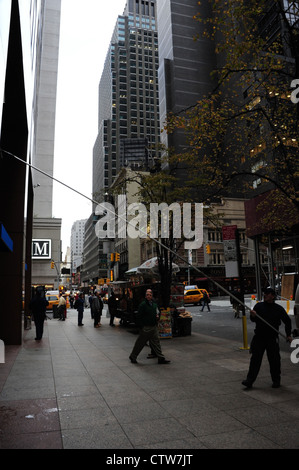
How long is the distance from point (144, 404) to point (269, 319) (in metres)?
2.89

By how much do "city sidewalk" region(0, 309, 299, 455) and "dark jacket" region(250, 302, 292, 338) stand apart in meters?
1.02

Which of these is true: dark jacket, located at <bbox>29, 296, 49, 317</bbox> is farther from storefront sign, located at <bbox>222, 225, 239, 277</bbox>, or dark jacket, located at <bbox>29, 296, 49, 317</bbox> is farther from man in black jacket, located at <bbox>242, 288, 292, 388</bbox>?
man in black jacket, located at <bbox>242, 288, 292, 388</bbox>

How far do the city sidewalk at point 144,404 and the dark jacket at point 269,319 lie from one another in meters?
1.02

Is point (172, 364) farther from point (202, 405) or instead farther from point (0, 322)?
point (0, 322)

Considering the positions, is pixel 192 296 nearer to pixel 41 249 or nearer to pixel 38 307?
pixel 41 249

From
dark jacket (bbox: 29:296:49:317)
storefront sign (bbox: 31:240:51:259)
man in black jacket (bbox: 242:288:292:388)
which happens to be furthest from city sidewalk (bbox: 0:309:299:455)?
storefront sign (bbox: 31:240:51:259)

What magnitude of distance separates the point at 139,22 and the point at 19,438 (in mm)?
170873

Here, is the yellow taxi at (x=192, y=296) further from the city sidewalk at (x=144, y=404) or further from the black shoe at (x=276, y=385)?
the black shoe at (x=276, y=385)

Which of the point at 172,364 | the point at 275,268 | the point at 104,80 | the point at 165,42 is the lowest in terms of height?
the point at 172,364

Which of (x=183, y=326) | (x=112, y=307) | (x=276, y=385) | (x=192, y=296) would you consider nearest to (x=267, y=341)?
(x=276, y=385)

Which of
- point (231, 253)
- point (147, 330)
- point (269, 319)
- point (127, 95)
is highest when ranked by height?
point (127, 95)

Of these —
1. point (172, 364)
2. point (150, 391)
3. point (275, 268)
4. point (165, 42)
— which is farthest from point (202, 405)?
point (165, 42)

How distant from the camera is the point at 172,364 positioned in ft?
29.0

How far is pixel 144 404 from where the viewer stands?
18.5 feet
